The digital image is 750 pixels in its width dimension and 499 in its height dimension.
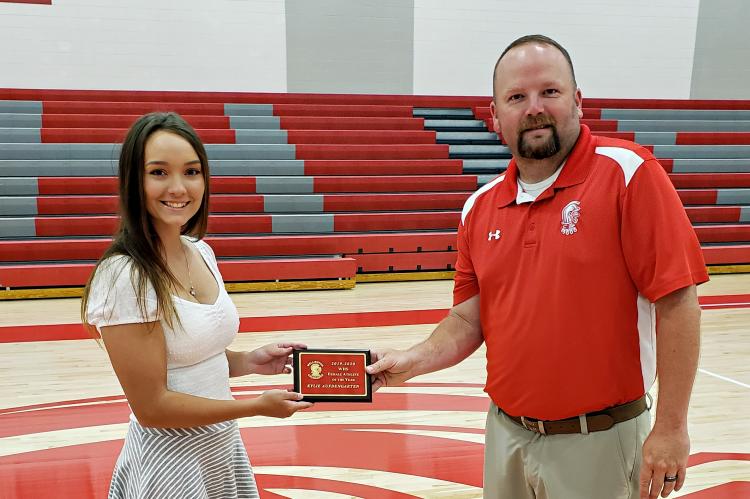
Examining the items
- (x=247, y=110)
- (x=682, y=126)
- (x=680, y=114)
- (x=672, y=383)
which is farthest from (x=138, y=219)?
(x=680, y=114)

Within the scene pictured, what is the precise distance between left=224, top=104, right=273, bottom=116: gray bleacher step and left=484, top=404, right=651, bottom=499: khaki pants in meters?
6.89

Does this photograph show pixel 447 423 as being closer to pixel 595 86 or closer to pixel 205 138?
pixel 205 138

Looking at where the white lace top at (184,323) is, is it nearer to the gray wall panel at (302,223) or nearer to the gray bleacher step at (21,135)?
the gray wall panel at (302,223)

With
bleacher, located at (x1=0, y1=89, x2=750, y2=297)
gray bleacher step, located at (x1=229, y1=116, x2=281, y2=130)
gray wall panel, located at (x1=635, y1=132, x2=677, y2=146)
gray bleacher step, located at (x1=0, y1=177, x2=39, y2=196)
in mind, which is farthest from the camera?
gray wall panel, located at (x1=635, y1=132, x2=677, y2=146)

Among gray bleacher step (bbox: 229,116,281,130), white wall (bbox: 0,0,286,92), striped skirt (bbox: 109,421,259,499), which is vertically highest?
white wall (bbox: 0,0,286,92)

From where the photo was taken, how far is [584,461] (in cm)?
121

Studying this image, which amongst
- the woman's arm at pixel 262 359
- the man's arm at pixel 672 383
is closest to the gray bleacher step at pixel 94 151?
the woman's arm at pixel 262 359

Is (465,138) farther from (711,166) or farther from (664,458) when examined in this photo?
(664,458)

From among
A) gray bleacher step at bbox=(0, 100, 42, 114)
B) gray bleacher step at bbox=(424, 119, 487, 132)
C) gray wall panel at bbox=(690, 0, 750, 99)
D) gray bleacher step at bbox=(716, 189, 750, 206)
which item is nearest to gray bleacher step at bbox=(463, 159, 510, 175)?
gray bleacher step at bbox=(424, 119, 487, 132)

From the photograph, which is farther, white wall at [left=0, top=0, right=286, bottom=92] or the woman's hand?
white wall at [left=0, top=0, right=286, bottom=92]

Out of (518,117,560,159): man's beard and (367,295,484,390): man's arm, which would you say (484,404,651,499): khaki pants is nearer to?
(367,295,484,390): man's arm

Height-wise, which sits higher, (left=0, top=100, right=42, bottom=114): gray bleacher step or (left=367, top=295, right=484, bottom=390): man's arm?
(left=0, top=100, right=42, bottom=114): gray bleacher step

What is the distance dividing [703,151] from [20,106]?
849 centimetres

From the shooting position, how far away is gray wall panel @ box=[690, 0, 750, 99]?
916 cm
